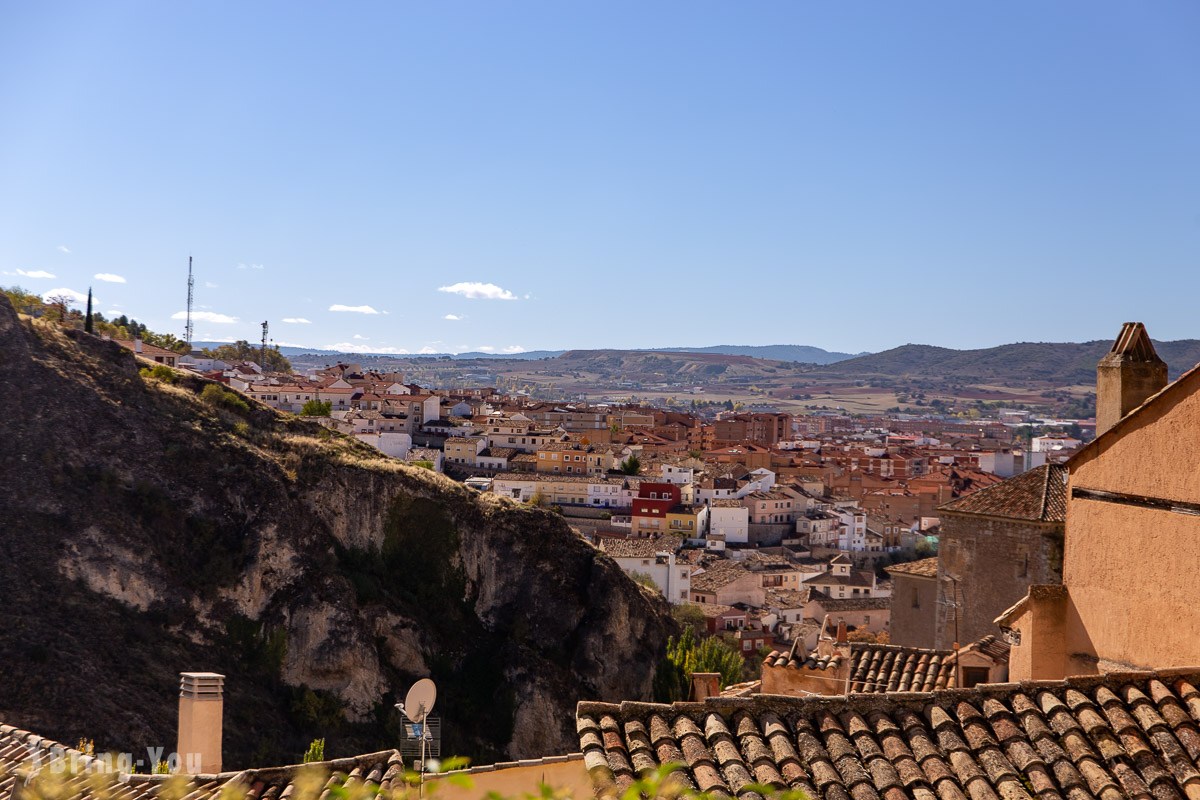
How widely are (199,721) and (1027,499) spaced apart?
29.2ft

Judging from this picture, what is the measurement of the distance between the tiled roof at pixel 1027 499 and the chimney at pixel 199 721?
831cm

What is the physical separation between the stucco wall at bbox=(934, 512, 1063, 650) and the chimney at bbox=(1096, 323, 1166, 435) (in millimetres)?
2719

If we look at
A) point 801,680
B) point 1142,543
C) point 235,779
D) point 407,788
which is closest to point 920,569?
point 801,680

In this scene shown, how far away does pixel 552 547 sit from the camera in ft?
157

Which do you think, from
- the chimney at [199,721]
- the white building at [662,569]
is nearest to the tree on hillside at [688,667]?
the white building at [662,569]

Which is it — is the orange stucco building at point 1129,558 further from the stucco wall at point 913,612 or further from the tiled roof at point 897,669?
the stucco wall at point 913,612

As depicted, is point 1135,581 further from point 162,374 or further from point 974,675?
point 162,374

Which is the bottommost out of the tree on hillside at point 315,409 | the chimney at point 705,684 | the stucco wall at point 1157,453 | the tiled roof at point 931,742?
the tree on hillside at point 315,409

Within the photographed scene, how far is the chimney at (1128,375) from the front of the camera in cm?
840

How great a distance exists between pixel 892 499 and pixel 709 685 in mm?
76567

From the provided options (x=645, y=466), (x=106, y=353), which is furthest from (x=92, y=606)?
(x=645, y=466)

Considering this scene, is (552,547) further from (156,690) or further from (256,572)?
(156,690)

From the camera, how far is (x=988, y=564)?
11.7 m

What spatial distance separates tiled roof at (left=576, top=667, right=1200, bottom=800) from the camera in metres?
4.21
